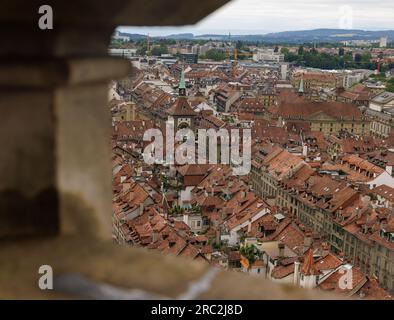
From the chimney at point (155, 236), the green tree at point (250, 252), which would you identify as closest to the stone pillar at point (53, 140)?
the green tree at point (250, 252)

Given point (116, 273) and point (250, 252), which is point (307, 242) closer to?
point (250, 252)

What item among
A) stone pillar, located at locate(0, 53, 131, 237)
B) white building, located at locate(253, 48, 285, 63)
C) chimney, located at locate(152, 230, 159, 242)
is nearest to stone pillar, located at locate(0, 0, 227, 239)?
stone pillar, located at locate(0, 53, 131, 237)

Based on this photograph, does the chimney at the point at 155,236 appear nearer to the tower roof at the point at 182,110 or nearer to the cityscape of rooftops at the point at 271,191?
the cityscape of rooftops at the point at 271,191

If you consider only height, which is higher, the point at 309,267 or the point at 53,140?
the point at 53,140

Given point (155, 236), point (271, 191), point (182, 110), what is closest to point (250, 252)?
point (155, 236)

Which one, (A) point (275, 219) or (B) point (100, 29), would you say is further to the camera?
(A) point (275, 219)

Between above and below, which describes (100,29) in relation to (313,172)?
above

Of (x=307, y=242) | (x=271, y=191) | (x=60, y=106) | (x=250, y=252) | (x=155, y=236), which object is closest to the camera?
(x=60, y=106)

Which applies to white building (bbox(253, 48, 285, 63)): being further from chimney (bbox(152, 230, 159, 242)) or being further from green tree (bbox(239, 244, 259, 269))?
chimney (bbox(152, 230, 159, 242))
